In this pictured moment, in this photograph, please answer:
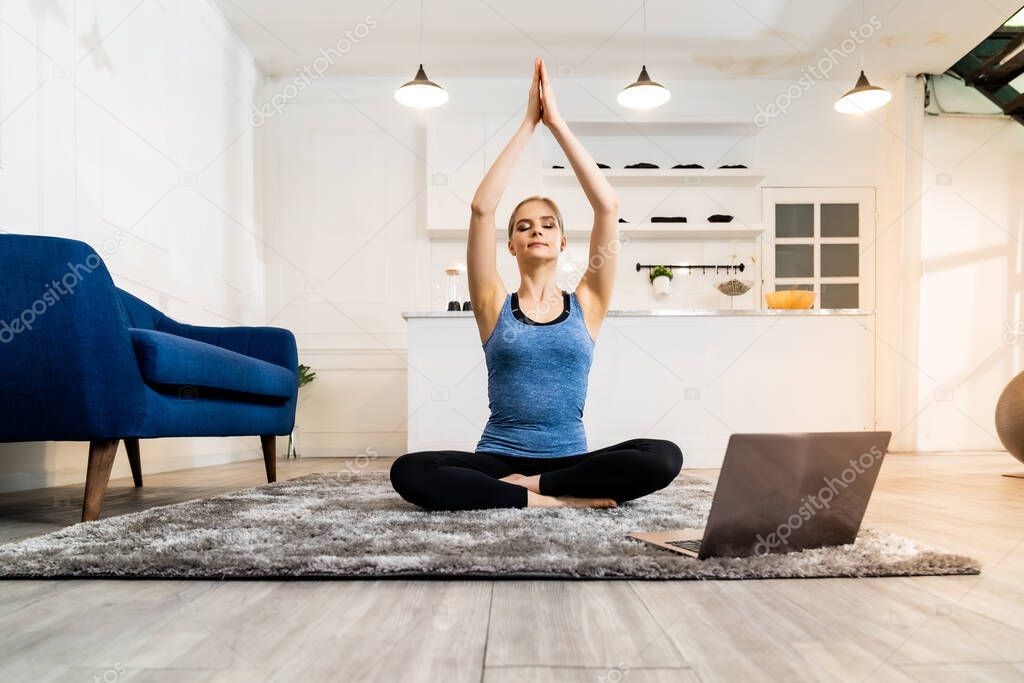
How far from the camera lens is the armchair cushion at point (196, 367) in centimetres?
188

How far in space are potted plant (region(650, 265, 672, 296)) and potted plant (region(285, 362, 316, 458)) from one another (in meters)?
2.66

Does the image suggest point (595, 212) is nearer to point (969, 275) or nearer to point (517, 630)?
point (517, 630)

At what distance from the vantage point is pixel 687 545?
1.21 meters

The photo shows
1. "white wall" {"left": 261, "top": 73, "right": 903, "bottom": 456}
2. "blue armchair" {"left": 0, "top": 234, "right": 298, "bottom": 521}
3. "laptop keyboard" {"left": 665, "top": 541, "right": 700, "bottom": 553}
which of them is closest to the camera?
"laptop keyboard" {"left": 665, "top": 541, "right": 700, "bottom": 553}

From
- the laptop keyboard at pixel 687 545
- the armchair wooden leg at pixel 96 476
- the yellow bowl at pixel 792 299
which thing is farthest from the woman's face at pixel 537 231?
the yellow bowl at pixel 792 299

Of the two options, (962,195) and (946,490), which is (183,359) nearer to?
(946,490)

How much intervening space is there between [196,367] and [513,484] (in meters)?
1.06

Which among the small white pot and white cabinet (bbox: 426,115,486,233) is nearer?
white cabinet (bbox: 426,115,486,233)

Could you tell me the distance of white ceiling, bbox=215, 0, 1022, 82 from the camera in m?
4.50

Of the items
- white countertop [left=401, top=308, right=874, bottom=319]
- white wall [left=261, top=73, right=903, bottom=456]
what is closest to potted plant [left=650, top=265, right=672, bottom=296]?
white wall [left=261, top=73, right=903, bottom=456]

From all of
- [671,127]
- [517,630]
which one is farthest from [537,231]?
[671,127]

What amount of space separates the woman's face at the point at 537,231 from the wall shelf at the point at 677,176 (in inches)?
142

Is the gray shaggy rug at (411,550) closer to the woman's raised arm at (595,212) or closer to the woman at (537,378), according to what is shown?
the woman at (537,378)

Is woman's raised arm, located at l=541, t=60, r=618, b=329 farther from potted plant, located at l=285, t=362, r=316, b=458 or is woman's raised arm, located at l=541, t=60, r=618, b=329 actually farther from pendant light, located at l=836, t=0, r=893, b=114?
potted plant, located at l=285, t=362, r=316, b=458
